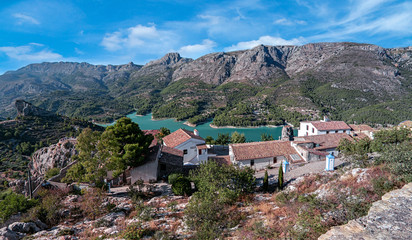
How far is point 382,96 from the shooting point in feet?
413

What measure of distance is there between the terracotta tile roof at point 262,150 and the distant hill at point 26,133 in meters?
46.0

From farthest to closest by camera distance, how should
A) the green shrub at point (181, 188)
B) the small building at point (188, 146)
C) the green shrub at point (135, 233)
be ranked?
the small building at point (188, 146)
the green shrub at point (181, 188)
the green shrub at point (135, 233)

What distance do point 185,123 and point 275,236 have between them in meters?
109

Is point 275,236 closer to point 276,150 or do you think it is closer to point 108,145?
point 108,145

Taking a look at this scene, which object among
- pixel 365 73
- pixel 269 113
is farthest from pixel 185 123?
pixel 365 73

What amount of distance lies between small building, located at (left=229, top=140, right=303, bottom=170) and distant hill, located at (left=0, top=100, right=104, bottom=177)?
4584cm

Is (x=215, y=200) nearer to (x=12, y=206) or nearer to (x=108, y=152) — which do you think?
(x=108, y=152)

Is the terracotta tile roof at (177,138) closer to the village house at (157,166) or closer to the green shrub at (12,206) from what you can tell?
the village house at (157,166)

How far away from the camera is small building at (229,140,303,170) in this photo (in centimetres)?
2636

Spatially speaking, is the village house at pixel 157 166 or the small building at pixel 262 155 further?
the small building at pixel 262 155

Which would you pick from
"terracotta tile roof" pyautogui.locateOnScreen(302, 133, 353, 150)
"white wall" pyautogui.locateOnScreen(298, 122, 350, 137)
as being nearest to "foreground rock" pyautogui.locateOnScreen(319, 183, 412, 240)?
"terracotta tile roof" pyautogui.locateOnScreen(302, 133, 353, 150)

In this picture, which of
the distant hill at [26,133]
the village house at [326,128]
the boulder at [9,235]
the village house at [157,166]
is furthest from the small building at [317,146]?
the distant hill at [26,133]

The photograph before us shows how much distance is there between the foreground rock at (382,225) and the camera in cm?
525

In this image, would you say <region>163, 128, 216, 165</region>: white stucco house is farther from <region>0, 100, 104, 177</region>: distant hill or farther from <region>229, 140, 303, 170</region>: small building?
<region>0, 100, 104, 177</region>: distant hill
